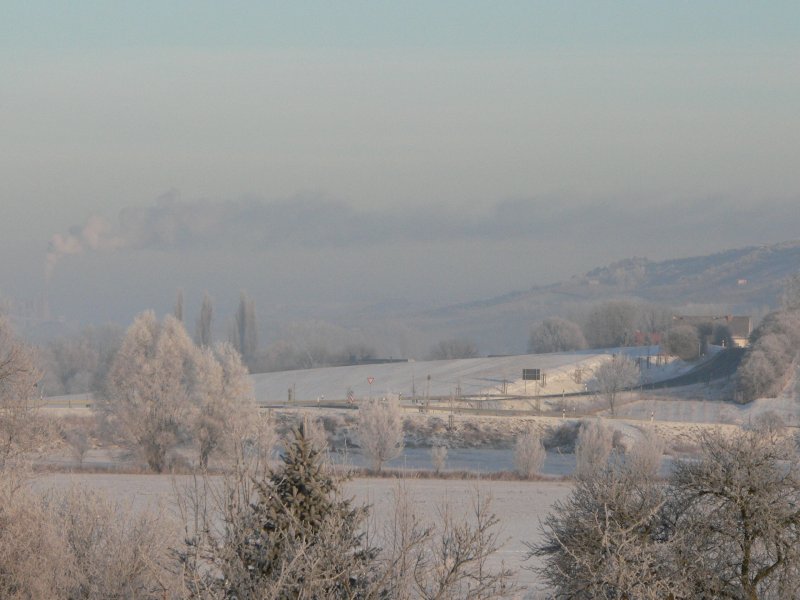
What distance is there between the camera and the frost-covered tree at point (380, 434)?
176ft

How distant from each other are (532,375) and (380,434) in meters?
46.6

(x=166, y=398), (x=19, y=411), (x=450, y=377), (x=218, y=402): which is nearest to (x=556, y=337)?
(x=450, y=377)

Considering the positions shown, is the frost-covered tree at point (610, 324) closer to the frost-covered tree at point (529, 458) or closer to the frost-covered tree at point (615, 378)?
the frost-covered tree at point (615, 378)

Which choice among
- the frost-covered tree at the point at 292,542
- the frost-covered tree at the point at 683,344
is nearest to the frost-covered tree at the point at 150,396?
the frost-covered tree at the point at 292,542

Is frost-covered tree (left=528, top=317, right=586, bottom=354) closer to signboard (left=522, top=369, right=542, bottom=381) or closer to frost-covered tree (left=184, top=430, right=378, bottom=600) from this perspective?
signboard (left=522, top=369, right=542, bottom=381)

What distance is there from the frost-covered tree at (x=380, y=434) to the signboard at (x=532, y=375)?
141 feet

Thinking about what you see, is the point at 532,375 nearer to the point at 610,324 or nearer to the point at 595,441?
the point at 595,441

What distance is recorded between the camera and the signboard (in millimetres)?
99375

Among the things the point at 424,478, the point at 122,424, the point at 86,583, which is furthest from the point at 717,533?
the point at 122,424

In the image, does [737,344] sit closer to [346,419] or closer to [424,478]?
[346,419]

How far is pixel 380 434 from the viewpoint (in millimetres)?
54500

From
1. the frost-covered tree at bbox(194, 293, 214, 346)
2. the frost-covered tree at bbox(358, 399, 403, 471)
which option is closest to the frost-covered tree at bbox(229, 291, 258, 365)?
the frost-covered tree at bbox(194, 293, 214, 346)

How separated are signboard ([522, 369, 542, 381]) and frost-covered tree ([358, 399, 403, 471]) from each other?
4306 cm

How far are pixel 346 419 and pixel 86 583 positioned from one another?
4750 cm
